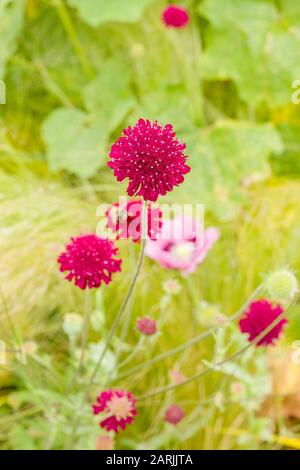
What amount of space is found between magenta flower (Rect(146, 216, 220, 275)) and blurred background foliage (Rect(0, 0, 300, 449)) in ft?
0.29

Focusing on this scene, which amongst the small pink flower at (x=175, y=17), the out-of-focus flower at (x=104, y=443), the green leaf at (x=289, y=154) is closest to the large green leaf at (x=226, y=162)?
the green leaf at (x=289, y=154)

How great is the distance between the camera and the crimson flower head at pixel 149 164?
409mm

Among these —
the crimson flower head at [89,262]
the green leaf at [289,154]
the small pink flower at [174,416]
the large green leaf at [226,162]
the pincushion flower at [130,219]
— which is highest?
the green leaf at [289,154]

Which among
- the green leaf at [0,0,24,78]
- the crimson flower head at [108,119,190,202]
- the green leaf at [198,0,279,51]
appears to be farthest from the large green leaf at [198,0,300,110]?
the crimson flower head at [108,119,190,202]

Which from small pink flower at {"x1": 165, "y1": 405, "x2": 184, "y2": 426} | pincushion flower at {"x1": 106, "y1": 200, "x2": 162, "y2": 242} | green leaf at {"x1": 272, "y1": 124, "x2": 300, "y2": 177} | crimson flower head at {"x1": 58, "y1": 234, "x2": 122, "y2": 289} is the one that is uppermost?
green leaf at {"x1": 272, "y1": 124, "x2": 300, "y2": 177}

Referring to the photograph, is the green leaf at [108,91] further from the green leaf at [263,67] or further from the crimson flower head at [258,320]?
the crimson flower head at [258,320]

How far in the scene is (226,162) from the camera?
3.80 ft

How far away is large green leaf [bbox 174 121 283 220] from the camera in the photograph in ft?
3.63

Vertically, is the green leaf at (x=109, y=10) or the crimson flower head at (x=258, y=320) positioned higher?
the green leaf at (x=109, y=10)

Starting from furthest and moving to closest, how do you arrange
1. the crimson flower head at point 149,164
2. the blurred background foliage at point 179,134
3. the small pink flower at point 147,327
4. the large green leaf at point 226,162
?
the large green leaf at point 226,162, the blurred background foliage at point 179,134, the small pink flower at point 147,327, the crimson flower head at point 149,164

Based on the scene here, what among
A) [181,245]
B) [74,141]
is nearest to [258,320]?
[181,245]

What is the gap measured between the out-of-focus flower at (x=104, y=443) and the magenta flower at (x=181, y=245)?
200 mm

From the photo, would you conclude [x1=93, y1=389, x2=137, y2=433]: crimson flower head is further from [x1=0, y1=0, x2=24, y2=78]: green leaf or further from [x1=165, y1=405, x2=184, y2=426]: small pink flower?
[x1=0, y1=0, x2=24, y2=78]: green leaf
